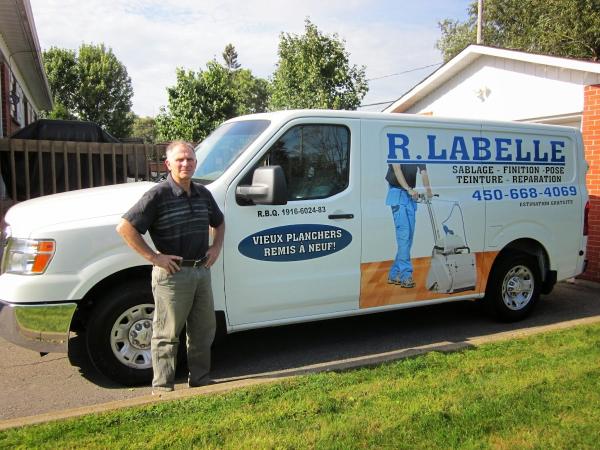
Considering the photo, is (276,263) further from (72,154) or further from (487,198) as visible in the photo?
(72,154)

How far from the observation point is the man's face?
143 inches

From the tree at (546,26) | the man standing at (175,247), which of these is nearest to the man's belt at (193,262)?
the man standing at (175,247)

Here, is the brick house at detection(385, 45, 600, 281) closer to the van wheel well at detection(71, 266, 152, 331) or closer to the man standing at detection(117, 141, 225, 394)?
the man standing at detection(117, 141, 225, 394)

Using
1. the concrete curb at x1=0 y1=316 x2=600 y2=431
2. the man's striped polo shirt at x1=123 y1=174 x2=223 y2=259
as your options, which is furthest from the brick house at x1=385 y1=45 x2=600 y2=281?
the man's striped polo shirt at x1=123 y1=174 x2=223 y2=259

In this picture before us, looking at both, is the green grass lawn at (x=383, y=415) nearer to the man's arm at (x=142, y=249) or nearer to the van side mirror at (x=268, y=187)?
the man's arm at (x=142, y=249)

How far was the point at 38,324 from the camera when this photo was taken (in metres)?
3.79

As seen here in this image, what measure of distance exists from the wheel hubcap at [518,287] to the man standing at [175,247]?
352 centimetres

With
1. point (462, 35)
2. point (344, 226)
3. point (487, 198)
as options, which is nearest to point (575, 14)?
point (462, 35)

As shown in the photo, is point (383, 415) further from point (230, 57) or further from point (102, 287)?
point (230, 57)

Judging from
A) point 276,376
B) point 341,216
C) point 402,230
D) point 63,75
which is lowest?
point 276,376

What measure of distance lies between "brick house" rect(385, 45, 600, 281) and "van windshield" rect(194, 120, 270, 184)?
546 centimetres

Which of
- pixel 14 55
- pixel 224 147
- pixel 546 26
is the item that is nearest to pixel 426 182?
pixel 224 147

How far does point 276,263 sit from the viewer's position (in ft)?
14.7

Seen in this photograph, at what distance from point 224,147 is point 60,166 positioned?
441cm
